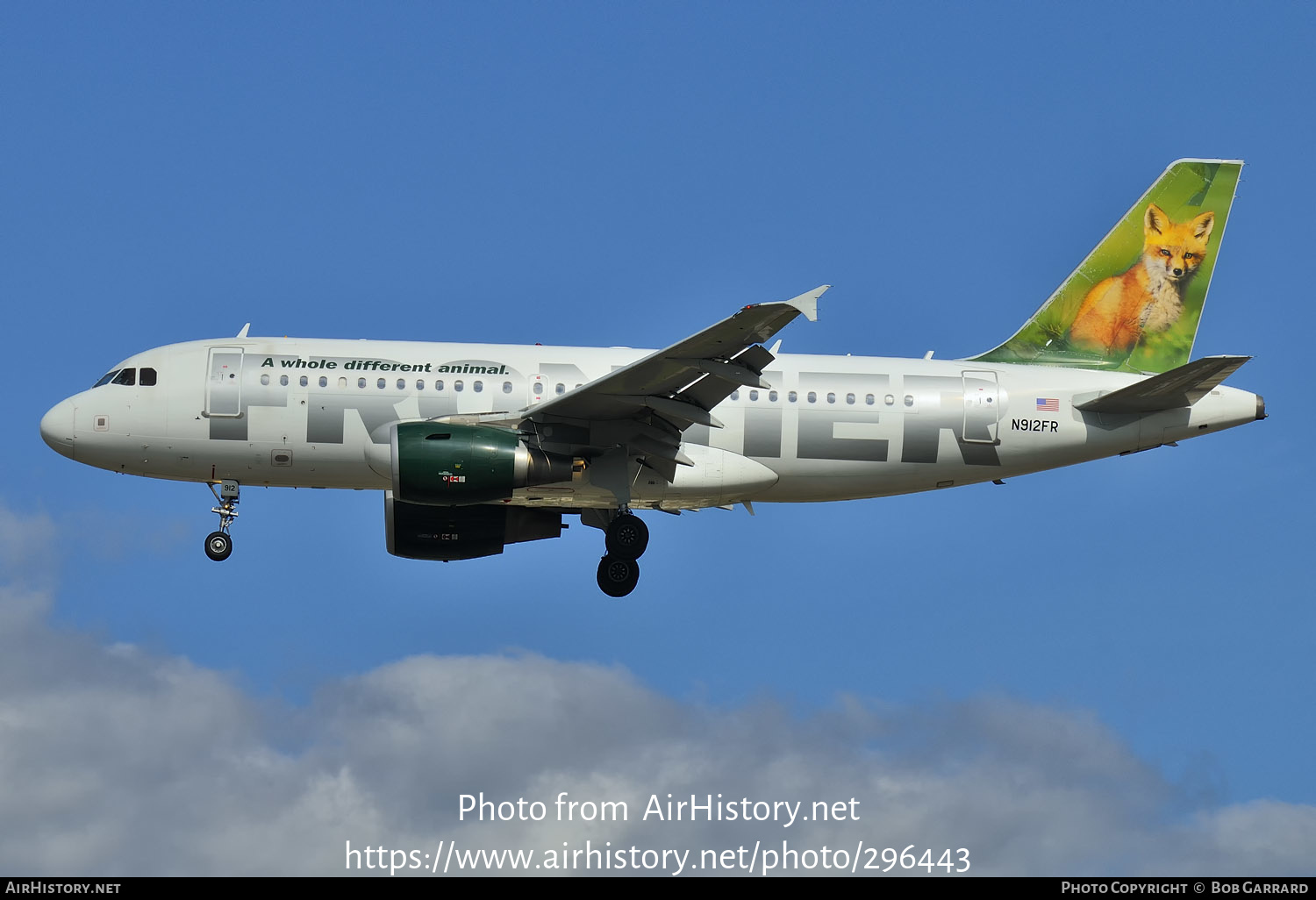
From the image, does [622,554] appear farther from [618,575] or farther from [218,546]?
[218,546]

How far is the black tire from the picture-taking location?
37.9m

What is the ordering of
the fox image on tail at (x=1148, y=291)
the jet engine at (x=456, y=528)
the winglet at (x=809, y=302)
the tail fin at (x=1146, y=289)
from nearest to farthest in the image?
the winglet at (x=809, y=302)
the jet engine at (x=456, y=528)
the tail fin at (x=1146, y=289)
the fox image on tail at (x=1148, y=291)

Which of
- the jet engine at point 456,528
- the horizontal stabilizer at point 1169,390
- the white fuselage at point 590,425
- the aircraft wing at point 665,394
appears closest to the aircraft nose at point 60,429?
the white fuselage at point 590,425

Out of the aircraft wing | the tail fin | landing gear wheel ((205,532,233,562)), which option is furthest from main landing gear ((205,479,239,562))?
the tail fin

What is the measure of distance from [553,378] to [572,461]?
221cm

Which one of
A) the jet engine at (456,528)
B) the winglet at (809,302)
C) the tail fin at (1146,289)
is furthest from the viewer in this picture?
the tail fin at (1146,289)

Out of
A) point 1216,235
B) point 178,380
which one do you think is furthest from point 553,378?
point 1216,235

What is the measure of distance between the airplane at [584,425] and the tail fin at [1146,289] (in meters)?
1.01

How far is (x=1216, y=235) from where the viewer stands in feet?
138

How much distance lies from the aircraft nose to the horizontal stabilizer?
20939mm

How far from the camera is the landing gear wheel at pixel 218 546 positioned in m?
38.2

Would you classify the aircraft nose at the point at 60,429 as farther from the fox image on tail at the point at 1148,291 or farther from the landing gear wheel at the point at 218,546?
the fox image on tail at the point at 1148,291

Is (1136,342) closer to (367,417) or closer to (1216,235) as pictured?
(1216,235)

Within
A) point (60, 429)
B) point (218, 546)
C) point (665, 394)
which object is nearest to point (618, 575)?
point (665, 394)
